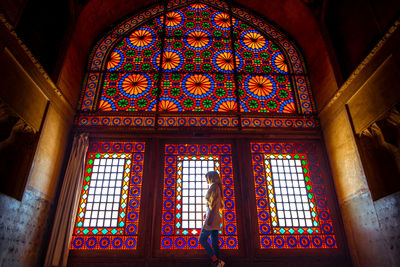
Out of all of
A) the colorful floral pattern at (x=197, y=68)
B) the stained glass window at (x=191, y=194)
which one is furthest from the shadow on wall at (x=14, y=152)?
the stained glass window at (x=191, y=194)

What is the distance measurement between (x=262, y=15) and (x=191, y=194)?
4.97 meters

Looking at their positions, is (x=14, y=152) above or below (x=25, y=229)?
above

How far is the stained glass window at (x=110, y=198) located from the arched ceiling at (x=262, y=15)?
138 centimetres

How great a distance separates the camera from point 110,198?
200 inches

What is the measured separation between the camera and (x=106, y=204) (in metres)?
5.02

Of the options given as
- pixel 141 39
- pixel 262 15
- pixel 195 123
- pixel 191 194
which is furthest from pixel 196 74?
pixel 191 194

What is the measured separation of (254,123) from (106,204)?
3120 mm

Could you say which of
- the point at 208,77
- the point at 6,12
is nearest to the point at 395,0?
the point at 208,77

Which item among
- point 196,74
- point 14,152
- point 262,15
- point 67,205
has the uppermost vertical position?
point 262,15

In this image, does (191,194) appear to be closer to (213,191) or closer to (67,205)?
(213,191)

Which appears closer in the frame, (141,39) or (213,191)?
(213,191)

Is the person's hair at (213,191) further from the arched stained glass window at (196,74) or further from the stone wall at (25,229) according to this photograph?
the stone wall at (25,229)

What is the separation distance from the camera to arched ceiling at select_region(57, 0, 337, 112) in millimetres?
5738

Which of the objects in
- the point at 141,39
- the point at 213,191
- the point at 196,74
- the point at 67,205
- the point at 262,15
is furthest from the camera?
the point at 262,15
